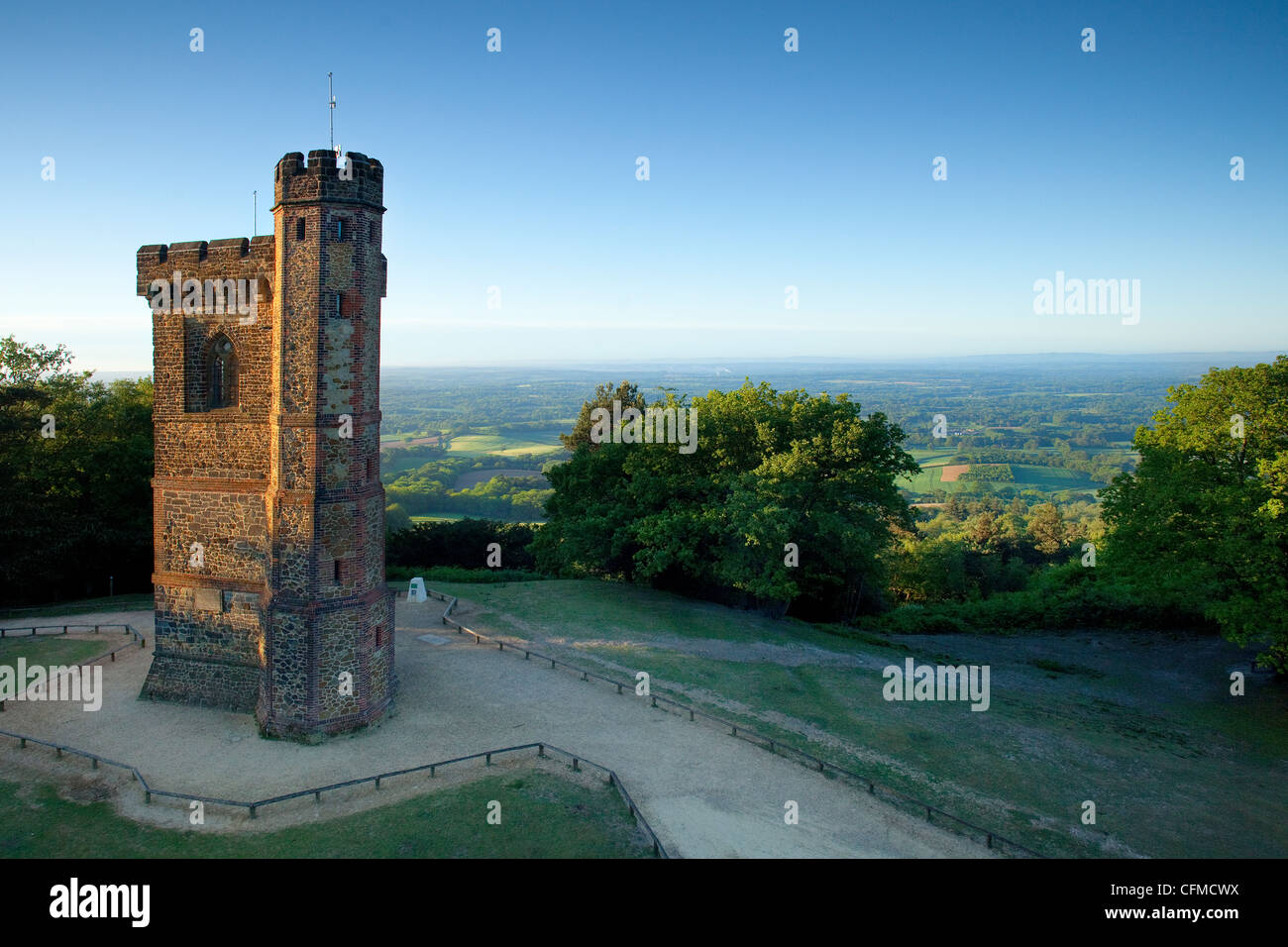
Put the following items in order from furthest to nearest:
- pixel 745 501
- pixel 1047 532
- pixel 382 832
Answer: pixel 1047 532 → pixel 745 501 → pixel 382 832

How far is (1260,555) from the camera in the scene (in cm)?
2345

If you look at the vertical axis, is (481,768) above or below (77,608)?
below

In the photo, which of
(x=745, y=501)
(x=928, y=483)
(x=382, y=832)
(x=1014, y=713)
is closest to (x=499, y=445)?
(x=928, y=483)

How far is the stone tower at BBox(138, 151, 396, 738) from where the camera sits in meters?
18.7

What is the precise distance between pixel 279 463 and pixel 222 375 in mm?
3989

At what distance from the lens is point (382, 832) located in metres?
15.1

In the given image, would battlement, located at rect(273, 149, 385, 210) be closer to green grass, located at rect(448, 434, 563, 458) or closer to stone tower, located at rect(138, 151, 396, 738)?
stone tower, located at rect(138, 151, 396, 738)

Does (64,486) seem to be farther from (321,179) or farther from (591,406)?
(591,406)

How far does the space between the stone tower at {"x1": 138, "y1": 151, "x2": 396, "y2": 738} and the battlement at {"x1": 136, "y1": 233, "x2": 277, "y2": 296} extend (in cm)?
4

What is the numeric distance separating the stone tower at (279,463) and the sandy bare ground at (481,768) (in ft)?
3.54

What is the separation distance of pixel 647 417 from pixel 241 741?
74.7 ft

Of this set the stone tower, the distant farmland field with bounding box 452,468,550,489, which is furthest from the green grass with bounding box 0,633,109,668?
the distant farmland field with bounding box 452,468,550,489

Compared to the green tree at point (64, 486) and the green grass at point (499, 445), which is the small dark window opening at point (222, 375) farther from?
the green grass at point (499, 445)
